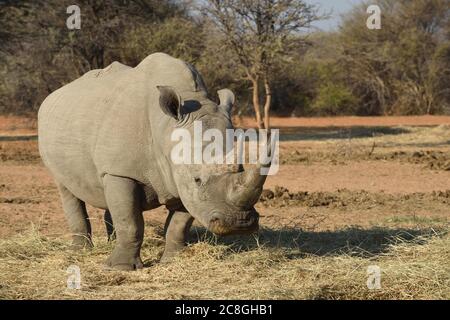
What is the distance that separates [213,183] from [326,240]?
240cm

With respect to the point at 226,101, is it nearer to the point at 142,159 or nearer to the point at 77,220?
the point at 142,159

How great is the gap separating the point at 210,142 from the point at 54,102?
8.61 ft

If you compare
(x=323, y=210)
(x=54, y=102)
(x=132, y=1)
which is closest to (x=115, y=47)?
(x=132, y=1)

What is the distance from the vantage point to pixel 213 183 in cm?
613

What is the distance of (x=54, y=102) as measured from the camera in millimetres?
8234

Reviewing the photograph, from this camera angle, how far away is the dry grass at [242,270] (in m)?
5.96

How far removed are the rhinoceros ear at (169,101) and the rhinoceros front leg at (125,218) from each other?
768 millimetres

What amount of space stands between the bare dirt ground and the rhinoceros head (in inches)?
20.8

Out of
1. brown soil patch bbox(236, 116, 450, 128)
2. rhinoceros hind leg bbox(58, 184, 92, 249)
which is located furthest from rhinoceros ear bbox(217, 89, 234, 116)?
brown soil patch bbox(236, 116, 450, 128)

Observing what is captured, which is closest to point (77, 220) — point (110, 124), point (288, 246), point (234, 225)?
point (110, 124)

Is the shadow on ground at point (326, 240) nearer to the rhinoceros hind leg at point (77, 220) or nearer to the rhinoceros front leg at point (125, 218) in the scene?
the rhinoceros front leg at point (125, 218)

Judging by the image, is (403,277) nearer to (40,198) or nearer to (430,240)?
(430,240)

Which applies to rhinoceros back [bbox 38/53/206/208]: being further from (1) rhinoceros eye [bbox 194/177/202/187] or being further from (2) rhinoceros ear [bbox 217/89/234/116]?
(1) rhinoceros eye [bbox 194/177/202/187]

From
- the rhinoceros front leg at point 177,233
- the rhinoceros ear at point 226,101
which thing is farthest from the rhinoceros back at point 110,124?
the rhinoceros front leg at point 177,233
